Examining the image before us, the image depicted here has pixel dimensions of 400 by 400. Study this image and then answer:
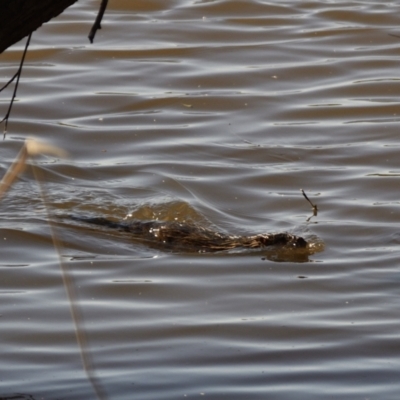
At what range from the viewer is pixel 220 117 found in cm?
1004

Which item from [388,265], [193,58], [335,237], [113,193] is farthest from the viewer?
[193,58]

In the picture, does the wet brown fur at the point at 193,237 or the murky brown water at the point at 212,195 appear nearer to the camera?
the murky brown water at the point at 212,195

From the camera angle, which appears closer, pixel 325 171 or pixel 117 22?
pixel 325 171

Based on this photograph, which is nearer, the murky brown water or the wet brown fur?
the murky brown water

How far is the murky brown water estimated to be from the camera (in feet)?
18.1

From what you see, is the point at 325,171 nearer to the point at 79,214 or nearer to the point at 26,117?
the point at 79,214

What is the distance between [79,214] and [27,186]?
2.44ft

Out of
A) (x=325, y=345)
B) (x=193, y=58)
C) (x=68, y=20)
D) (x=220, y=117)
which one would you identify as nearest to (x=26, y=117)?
(x=220, y=117)

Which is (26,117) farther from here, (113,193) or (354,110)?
(354,110)

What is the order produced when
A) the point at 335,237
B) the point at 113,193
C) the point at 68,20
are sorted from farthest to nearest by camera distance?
the point at 68,20 → the point at 113,193 → the point at 335,237

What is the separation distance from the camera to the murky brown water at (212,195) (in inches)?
217

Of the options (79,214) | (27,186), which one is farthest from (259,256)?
(27,186)

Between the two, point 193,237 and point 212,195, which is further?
point 212,195

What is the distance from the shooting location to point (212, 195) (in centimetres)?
825
